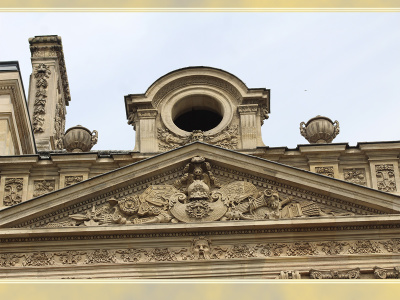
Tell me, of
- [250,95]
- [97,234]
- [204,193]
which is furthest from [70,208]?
[250,95]

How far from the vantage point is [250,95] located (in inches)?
985

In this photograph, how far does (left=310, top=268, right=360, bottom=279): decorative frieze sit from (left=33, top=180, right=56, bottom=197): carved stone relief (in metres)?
5.62

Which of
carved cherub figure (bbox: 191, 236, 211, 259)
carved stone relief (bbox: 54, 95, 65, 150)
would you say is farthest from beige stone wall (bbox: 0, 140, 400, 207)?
carved stone relief (bbox: 54, 95, 65, 150)

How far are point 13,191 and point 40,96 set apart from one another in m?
9.53

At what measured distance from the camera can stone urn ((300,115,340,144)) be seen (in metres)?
24.0

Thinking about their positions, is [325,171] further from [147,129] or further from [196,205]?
[147,129]

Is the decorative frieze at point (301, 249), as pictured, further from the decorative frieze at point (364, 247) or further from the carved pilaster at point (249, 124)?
the carved pilaster at point (249, 124)

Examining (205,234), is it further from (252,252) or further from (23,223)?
(23,223)

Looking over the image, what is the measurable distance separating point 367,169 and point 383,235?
180cm

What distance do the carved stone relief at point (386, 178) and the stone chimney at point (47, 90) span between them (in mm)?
10834

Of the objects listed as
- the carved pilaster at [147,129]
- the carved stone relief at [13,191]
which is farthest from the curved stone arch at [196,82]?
the carved stone relief at [13,191]

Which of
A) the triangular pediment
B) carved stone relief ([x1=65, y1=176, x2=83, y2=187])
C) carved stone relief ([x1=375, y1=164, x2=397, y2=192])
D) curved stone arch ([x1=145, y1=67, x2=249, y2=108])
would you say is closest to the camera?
the triangular pediment

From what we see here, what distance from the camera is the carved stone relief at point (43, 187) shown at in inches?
916

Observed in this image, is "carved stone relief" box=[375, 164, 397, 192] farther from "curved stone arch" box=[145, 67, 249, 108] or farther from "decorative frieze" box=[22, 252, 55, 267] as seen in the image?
"decorative frieze" box=[22, 252, 55, 267]
